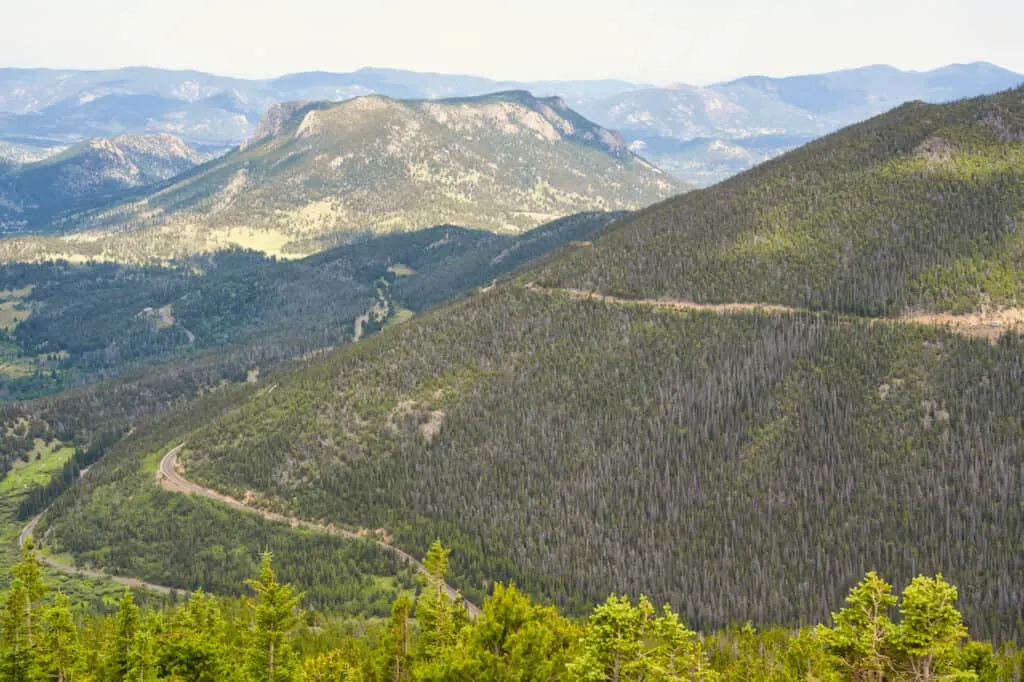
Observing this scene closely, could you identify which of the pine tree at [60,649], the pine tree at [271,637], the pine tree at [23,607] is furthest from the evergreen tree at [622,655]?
the pine tree at [23,607]

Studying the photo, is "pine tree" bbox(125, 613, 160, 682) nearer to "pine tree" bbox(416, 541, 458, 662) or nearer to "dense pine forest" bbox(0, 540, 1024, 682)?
"dense pine forest" bbox(0, 540, 1024, 682)

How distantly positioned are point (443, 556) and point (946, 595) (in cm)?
5536

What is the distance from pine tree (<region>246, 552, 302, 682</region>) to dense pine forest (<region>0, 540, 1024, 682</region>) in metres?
0.14

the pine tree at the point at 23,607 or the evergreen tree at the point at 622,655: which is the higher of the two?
the evergreen tree at the point at 622,655

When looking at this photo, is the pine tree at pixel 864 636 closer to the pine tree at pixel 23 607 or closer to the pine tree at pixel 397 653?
the pine tree at pixel 397 653

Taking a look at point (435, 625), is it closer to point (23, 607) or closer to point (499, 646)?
point (499, 646)

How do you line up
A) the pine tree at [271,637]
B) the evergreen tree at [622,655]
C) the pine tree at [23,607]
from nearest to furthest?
the evergreen tree at [622,655], the pine tree at [271,637], the pine tree at [23,607]

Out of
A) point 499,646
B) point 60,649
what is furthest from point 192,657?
point 499,646

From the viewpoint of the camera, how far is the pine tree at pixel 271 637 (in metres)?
97.3

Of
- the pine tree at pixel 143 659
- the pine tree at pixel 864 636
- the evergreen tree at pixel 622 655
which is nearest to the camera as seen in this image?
the evergreen tree at pixel 622 655

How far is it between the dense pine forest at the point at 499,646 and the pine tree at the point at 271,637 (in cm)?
14

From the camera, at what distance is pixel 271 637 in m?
97.4

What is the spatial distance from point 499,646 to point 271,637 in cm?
2476

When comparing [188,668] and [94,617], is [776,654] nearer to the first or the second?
[188,668]
